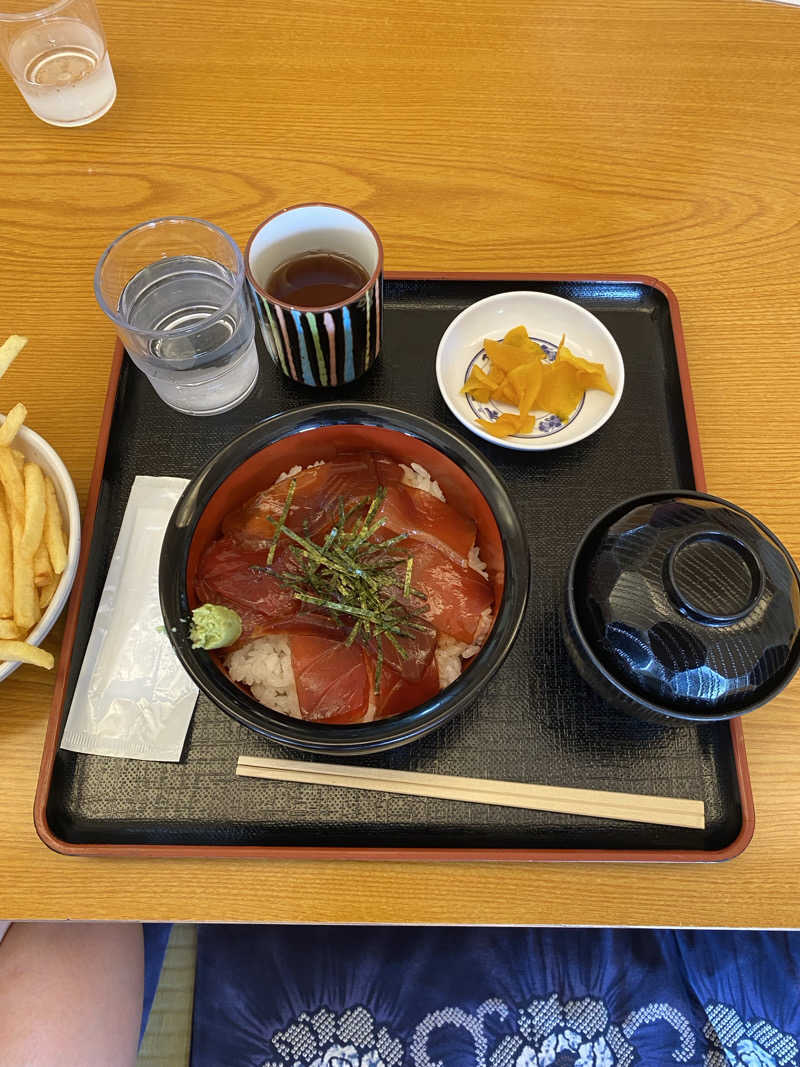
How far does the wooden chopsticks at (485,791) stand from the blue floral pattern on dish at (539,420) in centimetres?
63

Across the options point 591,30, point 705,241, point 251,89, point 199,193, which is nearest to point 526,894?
point 705,241

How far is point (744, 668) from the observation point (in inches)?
38.8

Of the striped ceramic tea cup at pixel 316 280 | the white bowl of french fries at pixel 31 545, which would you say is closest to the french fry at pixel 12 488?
the white bowl of french fries at pixel 31 545

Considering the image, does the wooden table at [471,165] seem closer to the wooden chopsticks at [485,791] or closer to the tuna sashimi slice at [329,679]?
the wooden chopsticks at [485,791]

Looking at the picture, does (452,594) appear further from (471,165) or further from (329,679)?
(471,165)

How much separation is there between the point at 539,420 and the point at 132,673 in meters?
0.86

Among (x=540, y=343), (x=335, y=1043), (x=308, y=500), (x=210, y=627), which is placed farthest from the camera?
(x=540, y=343)

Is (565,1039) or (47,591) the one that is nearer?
(47,591)

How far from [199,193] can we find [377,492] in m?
0.87

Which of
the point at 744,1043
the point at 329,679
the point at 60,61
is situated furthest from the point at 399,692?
the point at 60,61

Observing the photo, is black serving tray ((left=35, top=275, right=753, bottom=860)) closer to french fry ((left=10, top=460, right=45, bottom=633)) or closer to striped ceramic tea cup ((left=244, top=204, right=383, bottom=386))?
french fry ((left=10, top=460, right=45, bottom=633))

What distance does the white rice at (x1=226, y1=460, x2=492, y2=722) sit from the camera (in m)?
1.15

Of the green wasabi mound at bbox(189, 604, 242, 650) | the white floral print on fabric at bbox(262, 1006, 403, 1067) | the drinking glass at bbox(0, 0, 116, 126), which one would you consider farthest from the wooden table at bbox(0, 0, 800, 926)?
the white floral print on fabric at bbox(262, 1006, 403, 1067)

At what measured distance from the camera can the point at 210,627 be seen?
104 cm
